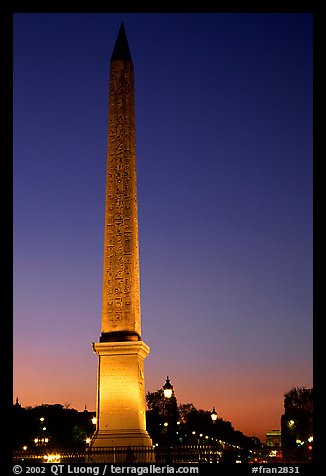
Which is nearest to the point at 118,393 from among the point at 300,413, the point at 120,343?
the point at 120,343

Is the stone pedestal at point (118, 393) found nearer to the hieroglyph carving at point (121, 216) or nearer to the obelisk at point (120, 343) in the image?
the obelisk at point (120, 343)

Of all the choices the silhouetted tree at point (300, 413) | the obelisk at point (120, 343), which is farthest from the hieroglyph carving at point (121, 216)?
the silhouetted tree at point (300, 413)

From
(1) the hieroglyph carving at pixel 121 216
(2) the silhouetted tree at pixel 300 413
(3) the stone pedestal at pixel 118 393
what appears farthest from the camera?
(2) the silhouetted tree at pixel 300 413

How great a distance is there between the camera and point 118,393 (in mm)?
28047

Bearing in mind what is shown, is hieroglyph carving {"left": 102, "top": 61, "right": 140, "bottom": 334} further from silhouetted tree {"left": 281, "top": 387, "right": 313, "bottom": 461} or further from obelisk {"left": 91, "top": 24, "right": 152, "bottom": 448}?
silhouetted tree {"left": 281, "top": 387, "right": 313, "bottom": 461}

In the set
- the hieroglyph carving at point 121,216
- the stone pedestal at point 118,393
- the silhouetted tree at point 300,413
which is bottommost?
the silhouetted tree at point 300,413

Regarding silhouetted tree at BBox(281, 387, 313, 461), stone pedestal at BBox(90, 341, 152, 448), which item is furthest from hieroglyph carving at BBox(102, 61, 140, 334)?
silhouetted tree at BBox(281, 387, 313, 461)

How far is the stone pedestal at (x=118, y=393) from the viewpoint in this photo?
2778 cm

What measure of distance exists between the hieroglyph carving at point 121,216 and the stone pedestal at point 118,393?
0.76 m

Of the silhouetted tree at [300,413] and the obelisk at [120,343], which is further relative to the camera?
the silhouetted tree at [300,413]

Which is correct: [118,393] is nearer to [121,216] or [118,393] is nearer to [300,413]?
[121,216]

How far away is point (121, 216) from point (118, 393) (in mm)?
6496

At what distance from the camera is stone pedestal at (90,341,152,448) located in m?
27.8
